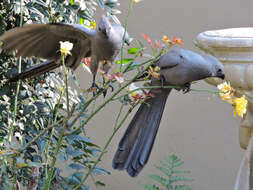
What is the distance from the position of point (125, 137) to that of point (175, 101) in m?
1.77

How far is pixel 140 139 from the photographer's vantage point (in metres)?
1.25

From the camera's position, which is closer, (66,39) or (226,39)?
(66,39)

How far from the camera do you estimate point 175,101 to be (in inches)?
118

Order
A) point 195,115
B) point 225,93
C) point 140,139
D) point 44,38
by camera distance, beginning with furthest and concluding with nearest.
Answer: point 195,115, point 44,38, point 140,139, point 225,93

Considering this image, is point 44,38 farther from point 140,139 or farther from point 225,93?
point 225,93

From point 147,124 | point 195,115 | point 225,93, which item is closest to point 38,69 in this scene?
point 147,124

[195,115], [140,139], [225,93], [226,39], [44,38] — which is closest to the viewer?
[225,93]

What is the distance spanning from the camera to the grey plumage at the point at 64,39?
132 cm

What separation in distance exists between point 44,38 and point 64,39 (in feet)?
0.19

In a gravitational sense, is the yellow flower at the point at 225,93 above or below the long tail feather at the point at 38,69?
above

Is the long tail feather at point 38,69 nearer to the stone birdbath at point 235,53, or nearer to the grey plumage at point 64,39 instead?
the grey plumage at point 64,39

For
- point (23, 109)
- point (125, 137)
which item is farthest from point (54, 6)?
point (125, 137)

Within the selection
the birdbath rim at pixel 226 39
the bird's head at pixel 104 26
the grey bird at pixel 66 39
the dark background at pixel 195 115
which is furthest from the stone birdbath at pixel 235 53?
the dark background at pixel 195 115

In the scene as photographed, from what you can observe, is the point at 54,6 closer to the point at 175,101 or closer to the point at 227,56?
the point at 227,56
